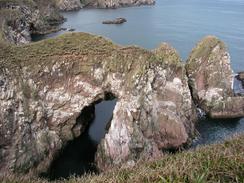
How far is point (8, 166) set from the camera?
115ft

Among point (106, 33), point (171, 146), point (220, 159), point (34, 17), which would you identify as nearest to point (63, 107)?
point (171, 146)

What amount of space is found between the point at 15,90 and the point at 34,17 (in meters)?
74.1

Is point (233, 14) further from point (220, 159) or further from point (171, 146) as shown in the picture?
point (220, 159)

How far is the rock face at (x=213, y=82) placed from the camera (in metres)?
55.3

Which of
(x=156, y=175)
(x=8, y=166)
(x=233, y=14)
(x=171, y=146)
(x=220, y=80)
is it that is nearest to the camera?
(x=156, y=175)

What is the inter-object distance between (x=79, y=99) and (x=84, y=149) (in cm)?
654

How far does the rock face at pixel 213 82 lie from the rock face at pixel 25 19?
32.3m

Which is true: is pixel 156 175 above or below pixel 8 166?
above

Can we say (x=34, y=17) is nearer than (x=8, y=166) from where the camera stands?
No

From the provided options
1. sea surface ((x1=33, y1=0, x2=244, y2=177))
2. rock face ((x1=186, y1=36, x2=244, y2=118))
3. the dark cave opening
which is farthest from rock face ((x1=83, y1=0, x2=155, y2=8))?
the dark cave opening

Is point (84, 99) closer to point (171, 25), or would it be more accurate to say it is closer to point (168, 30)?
point (168, 30)

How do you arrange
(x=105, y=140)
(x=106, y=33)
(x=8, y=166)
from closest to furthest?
(x=8, y=166) < (x=105, y=140) < (x=106, y=33)

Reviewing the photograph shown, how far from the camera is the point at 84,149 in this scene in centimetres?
4403

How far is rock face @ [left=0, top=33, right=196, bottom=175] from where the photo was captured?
37.4 m
